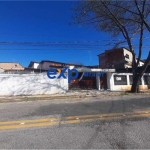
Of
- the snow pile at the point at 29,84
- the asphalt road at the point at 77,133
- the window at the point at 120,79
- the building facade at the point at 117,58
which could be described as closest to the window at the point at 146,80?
the window at the point at 120,79

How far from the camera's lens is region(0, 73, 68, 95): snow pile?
15.8 metres

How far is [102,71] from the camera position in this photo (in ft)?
64.6

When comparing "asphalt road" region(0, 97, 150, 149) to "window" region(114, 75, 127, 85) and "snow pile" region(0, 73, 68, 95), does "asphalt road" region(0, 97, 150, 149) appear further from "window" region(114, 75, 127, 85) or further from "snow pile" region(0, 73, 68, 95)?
"window" region(114, 75, 127, 85)

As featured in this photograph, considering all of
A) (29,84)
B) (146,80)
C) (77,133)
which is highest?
(146,80)

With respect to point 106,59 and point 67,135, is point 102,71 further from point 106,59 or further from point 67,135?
point 106,59

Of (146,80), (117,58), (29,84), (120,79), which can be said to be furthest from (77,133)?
(117,58)

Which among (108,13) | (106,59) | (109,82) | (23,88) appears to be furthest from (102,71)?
(106,59)

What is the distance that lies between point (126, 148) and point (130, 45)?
14115 mm

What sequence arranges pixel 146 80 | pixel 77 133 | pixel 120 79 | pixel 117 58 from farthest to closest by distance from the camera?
pixel 117 58, pixel 146 80, pixel 120 79, pixel 77 133

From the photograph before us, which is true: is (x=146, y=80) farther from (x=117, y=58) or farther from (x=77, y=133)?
(x=77, y=133)

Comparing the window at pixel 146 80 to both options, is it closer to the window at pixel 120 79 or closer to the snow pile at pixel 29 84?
the window at pixel 120 79

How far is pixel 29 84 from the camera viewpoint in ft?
53.8

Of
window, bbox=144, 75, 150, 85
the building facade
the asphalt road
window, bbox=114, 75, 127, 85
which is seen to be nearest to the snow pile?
window, bbox=114, 75, 127, 85

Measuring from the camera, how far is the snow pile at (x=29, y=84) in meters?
15.8
